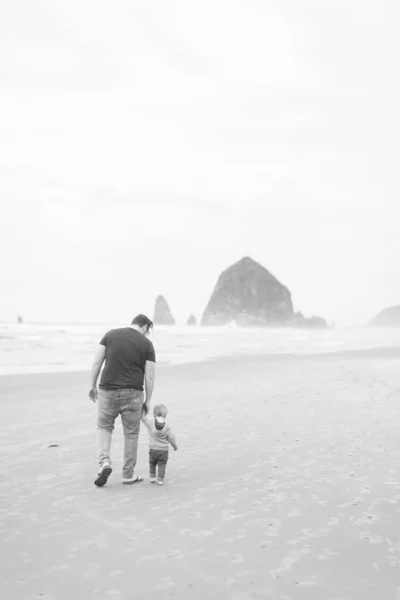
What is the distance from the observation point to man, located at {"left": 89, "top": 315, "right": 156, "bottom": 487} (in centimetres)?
720

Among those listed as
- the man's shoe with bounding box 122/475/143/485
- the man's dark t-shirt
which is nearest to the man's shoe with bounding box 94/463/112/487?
the man's shoe with bounding box 122/475/143/485

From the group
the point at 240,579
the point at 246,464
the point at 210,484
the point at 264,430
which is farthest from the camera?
the point at 264,430

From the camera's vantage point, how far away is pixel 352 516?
568 cm

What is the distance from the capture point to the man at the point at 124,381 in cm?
720

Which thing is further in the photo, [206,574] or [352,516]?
[352,516]

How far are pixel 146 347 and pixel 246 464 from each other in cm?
222

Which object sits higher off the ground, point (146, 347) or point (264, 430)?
point (146, 347)

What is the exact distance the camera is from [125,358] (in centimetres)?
723

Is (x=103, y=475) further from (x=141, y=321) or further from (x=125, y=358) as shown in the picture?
(x=141, y=321)

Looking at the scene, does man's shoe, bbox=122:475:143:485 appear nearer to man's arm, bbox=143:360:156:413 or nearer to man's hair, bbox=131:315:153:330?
man's arm, bbox=143:360:156:413

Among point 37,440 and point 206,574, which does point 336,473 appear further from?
point 37,440

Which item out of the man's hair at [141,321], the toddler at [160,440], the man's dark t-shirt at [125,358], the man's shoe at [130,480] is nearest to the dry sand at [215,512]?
the man's shoe at [130,480]

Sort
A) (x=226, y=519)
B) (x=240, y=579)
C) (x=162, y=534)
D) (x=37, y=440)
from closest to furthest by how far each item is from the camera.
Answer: (x=240, y=579)
(x=162, y=534)
(x=226, y=519)
(x=37, y=440)

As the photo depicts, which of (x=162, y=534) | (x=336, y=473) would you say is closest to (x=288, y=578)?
(x=162, y=534)
